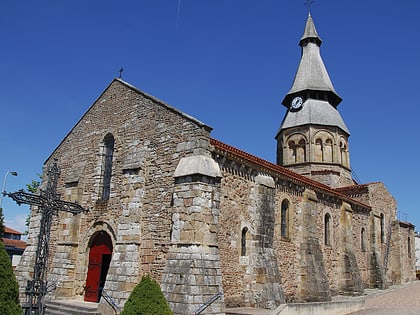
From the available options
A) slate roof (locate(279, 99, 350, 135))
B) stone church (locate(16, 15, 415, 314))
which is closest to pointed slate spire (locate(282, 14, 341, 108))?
slate roof (locate(279, 99, 350, 135))

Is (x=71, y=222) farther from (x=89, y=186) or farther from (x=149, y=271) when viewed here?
(x=149, y=271)

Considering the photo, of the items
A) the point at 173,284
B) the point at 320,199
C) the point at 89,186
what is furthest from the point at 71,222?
the point at 320,199

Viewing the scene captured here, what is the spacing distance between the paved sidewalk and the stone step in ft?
33.1

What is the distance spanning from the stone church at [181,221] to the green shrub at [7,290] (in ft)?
15.1

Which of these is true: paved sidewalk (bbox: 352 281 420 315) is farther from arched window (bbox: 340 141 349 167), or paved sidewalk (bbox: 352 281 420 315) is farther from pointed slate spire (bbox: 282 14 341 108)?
pointed slate spire (bbox: 282 14 341 108)

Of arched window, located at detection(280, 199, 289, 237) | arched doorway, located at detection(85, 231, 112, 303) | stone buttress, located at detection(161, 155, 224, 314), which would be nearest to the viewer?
stone buttress, located at detection(161, 155, 224, 314)

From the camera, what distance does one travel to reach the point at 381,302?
19953mm

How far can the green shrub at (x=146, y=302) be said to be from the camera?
31.9ft

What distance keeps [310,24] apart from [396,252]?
19.4 metres

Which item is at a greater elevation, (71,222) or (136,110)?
(136,110)

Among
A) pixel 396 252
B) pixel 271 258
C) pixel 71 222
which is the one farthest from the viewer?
pixel 396 252

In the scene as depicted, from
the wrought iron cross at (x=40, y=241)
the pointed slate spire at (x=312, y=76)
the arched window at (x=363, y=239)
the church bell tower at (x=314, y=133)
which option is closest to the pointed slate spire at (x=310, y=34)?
the pointed slate spire at (x=312, y=76)

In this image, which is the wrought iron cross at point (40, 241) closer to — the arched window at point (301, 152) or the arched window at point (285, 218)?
the arched window at point (285, 218)

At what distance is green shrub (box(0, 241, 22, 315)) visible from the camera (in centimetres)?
833
